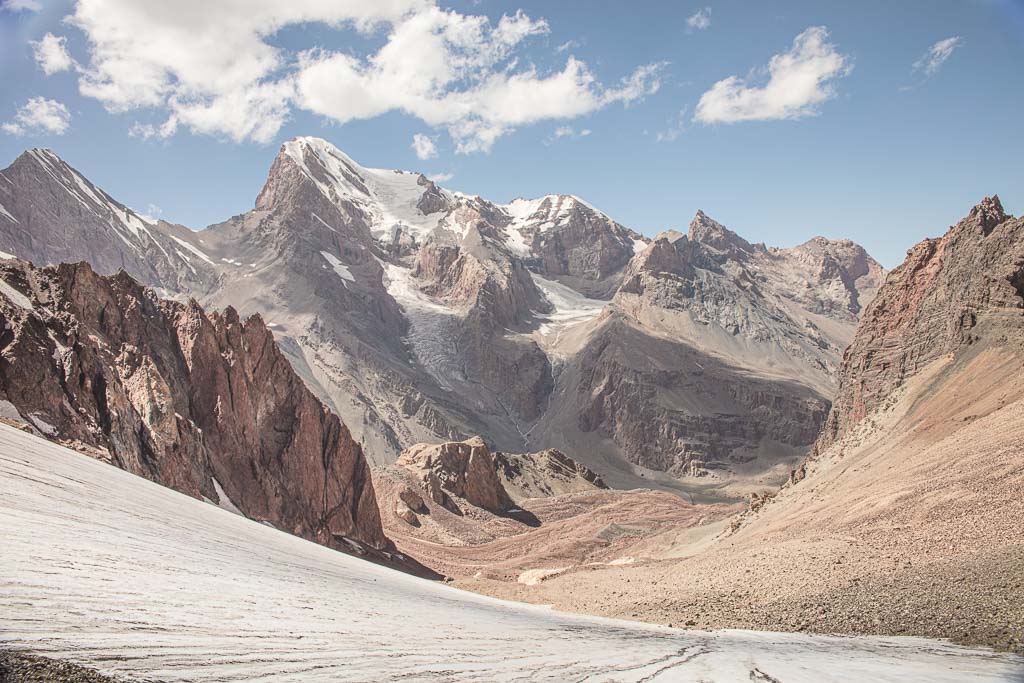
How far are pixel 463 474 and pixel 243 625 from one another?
7479cm

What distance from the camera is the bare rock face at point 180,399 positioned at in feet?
88.3

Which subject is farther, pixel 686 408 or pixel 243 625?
pixel 686 408

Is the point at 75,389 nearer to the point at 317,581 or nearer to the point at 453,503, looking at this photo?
the point at 317,581

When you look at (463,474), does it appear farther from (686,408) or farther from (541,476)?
(686,408)

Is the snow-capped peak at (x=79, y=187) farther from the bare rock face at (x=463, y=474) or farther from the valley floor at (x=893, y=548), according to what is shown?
the valley floor at (x=893, y=548)

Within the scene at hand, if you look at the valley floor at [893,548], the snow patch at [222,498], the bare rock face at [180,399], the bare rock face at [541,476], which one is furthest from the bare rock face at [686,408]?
the snow patch at [222,498]

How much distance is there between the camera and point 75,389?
28.1 meters

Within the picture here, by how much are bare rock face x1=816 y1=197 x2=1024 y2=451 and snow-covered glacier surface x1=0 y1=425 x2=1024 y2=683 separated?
33879 mm

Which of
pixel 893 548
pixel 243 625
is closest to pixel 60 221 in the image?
pixel 893 548

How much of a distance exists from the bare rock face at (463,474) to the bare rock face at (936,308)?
116ft

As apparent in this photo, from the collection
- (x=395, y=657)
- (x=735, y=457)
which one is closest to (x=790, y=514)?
(x=395, y=657)

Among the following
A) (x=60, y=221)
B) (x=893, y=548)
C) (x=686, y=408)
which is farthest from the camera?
(x=60, y=221)

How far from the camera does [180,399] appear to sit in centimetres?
4025

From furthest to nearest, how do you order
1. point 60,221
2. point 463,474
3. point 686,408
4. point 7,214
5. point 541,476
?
point 60,221 → point 686,408 → point 7,214 → point 541,476 → point 463,474
